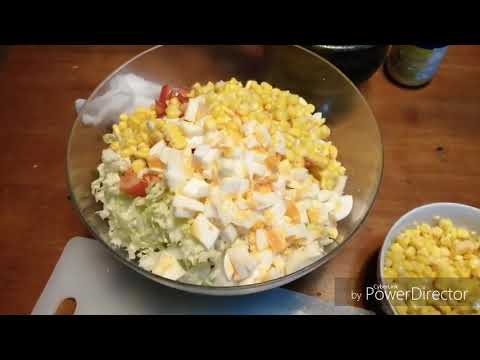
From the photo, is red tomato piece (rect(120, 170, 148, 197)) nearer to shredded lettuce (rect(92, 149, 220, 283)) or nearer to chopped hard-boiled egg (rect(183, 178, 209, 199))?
shredded lettuce (rect(92, 149, 220, 283))

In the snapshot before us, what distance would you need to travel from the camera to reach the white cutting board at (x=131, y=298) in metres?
1.22

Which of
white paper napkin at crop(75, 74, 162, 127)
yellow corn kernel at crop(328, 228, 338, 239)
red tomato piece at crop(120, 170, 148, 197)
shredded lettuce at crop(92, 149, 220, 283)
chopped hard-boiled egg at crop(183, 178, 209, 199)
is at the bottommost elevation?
yellow corn kernel at crop(328, 228, 338, 239)

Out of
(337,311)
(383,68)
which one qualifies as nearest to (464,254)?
(337,311)

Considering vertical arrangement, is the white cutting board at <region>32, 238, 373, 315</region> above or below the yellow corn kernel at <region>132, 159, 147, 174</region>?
below

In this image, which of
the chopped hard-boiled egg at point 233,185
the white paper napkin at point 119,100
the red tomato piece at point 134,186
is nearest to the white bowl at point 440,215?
the chopped hard-boiled egg at point 233,185

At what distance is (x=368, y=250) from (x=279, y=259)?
0.34 m

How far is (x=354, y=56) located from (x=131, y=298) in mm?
969

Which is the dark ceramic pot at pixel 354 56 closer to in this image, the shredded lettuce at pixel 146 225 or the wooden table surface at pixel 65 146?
the wooden table surface at pixel 65 146

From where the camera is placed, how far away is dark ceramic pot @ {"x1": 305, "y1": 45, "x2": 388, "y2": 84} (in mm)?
1363

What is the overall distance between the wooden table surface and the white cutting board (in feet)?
0.15

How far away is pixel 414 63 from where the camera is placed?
4.98ft

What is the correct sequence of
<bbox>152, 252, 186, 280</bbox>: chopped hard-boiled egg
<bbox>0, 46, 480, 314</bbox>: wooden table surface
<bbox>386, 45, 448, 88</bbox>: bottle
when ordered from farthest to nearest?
1. <bbox>386, 45, 448, 88</bbox>: bottle
2. <bbox>0, 46, 480, 314</bbox>: wooden table surface
3. <bbox>152, 252, 186, 280</bbox>: chopped hard-boiled egg

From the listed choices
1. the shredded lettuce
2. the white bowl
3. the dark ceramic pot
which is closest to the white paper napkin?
the shredded lettuce

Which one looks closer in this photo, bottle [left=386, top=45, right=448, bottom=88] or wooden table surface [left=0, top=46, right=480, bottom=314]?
wooden table surface [left=0, top=46, right=480, bottom=314]
